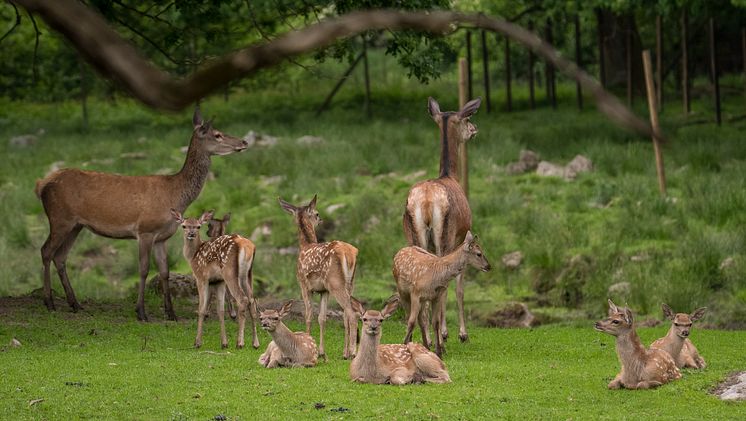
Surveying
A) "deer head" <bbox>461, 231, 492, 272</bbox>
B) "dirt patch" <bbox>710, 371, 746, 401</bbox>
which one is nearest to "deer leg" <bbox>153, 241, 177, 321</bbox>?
"deer head" <bbox>461, 231, 492, 272</bbox>

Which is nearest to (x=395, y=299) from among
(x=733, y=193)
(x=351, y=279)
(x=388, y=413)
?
(x=351, y=279)

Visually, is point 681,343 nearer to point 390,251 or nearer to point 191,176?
point 191,176

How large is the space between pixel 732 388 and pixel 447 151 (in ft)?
15.8

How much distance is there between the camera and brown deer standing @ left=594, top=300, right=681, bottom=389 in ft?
31.5

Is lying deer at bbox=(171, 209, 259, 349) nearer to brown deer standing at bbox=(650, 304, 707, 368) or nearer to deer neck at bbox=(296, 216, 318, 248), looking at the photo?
deer neck at bbox=(296, 216, 318, 248)

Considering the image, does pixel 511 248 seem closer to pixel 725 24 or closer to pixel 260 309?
pixel 260 309

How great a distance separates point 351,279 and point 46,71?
25.0m

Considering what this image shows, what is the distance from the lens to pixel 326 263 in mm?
11234

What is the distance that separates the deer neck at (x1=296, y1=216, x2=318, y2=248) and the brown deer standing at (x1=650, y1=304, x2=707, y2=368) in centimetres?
343

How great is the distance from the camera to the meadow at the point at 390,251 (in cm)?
949

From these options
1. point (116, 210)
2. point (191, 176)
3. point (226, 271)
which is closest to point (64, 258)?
point (116, 210)

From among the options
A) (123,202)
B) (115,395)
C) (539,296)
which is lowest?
(539,296)

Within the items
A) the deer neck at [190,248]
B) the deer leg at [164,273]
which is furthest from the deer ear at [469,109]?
the deer leg at [164,273]

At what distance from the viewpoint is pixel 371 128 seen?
93.9 feet
